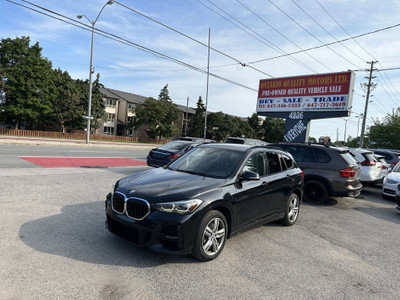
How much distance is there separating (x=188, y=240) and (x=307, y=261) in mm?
1890

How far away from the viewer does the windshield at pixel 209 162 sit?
437cm

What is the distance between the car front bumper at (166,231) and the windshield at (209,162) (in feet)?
3.57

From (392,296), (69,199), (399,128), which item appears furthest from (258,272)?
(399,128)

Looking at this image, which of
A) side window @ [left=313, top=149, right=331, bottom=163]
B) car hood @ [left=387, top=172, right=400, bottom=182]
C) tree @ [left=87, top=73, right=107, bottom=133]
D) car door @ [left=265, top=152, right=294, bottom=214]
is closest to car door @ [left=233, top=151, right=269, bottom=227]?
car door @ [left=265, top=152, right=294, bottom=214]

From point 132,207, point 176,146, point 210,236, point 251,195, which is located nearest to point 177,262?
point 210,236

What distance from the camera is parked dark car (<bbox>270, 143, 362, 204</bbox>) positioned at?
7.61 meters

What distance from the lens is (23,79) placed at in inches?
1460

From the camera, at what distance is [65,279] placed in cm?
296

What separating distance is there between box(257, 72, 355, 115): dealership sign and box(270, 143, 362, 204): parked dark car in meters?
8.30

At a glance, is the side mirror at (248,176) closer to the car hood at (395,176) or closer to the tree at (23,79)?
the car hood at (395,176)

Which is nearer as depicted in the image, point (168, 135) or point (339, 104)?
point (339, 104)

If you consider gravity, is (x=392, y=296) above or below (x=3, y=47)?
below

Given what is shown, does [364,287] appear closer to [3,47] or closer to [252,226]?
[252,226]

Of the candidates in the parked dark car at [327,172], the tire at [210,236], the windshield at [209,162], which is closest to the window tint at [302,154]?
the parked dark car at [327,172]
